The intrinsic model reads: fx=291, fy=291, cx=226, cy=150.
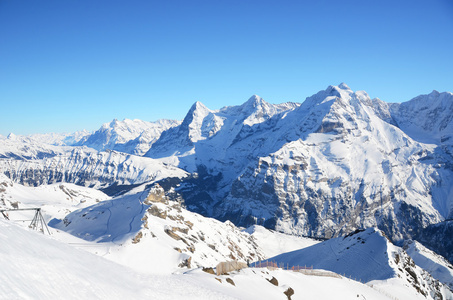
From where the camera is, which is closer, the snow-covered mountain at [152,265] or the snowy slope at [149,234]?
the snow-covered mountain at [152,265]

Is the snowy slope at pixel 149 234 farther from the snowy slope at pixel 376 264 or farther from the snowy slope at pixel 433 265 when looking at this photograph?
the snowy slope at pixel 433 265

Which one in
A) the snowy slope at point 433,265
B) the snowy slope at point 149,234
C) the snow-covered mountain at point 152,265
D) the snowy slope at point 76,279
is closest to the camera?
the snowy slope at point 76,279

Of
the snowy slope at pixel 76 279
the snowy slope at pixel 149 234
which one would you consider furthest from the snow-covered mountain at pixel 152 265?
the snowy slope at pixel 149 234

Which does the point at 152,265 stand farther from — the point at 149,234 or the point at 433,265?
the point at 433,265

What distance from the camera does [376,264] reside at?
71812mm

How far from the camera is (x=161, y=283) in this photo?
19.4 metres

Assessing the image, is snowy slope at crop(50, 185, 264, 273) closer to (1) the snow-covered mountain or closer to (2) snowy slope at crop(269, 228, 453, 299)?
(1) the snow-covered mountain

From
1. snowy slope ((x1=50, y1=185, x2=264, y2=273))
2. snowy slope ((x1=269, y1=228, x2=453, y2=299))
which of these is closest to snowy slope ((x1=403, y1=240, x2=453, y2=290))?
snowy slope ((x1=269, y1=228, x2=453, y2=299))

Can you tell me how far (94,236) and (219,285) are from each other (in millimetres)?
67132

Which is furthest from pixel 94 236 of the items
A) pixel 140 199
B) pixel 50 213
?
pixel 50 213

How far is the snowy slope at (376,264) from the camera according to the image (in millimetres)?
61534

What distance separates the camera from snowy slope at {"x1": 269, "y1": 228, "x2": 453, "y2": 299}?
61.5 metres

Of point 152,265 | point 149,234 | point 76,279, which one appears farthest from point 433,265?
point 76,279

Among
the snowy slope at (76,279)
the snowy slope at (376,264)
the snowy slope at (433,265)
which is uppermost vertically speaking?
the snowy slope at (76,279)
